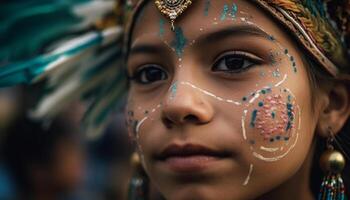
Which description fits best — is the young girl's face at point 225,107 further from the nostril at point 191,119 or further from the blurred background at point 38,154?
the blurred background at point 38,154

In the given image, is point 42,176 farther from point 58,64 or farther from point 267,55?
point 267,55

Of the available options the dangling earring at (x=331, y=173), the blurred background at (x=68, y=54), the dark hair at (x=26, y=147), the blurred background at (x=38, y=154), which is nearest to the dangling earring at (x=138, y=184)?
the blurred background at (x=68, y=54)

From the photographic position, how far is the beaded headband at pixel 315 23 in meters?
2.45

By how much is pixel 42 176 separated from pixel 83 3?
1.66 metres

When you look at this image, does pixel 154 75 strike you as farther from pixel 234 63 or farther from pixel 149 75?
pixel 234 63

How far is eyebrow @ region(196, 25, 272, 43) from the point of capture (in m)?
2.40

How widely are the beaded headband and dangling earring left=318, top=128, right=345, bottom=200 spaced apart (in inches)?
10.6

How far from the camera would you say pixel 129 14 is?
9.00 feet

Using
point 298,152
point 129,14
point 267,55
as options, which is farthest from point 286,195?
point 129,14

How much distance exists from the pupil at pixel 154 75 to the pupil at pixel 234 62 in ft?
0.96

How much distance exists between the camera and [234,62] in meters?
2.42

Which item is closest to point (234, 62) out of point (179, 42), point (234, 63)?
point (234, 63)

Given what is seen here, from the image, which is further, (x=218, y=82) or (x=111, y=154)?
(x=111, y=154)

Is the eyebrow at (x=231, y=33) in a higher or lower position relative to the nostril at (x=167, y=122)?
higher
